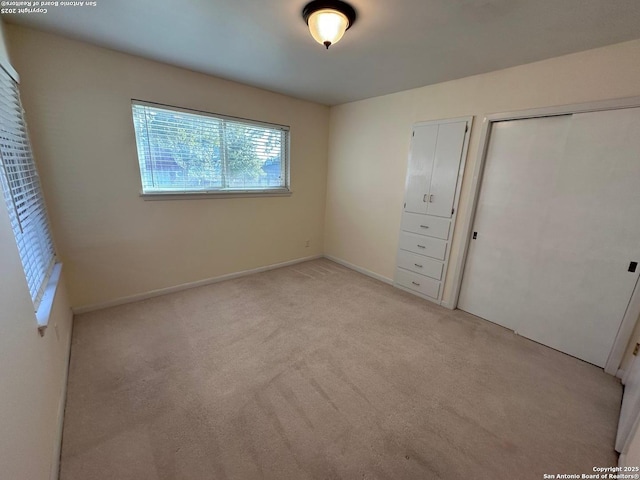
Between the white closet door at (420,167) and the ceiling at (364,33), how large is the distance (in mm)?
578

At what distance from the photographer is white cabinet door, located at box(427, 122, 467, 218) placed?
282 centimetres

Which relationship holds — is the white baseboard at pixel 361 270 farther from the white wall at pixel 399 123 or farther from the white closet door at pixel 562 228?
the white closet door at pixel 562 228

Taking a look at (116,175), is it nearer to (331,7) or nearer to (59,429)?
(59,429)

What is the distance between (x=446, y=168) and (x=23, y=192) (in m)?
3.68

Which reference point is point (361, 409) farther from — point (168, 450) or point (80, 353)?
point (80, 353)

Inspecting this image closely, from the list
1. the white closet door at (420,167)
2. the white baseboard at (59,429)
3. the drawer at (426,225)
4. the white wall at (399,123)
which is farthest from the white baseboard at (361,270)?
the white baseboard at (59,429)

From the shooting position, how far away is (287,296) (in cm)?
320

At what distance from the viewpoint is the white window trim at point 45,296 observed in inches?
55.8

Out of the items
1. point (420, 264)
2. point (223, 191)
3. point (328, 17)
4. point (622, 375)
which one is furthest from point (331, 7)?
point (622, 375)

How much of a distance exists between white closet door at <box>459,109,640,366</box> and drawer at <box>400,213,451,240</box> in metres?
0.33

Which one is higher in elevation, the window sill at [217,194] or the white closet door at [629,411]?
the window sill at [217,194]

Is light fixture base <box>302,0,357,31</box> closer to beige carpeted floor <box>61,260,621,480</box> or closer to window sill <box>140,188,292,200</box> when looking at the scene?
window sill <box>140,188,292,200</box>

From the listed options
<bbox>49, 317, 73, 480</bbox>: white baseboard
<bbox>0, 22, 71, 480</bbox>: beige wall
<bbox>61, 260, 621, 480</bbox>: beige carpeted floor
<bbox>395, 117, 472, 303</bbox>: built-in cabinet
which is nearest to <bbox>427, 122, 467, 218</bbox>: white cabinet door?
<bbox>395, 117, 472, 303</bbox>: built-in cabinet

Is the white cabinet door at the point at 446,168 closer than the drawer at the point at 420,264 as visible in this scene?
Yes
